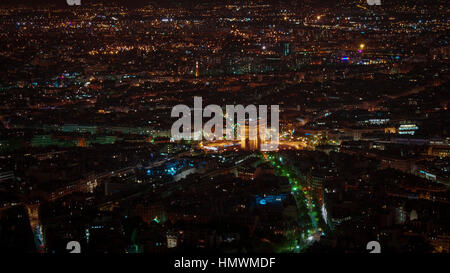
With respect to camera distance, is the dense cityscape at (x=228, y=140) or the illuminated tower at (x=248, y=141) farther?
the illuminated tower at (x=248, y=141)

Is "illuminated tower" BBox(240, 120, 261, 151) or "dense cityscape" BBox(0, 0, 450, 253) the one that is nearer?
"dense cityscape" BBox(0, 0, 450, 253)

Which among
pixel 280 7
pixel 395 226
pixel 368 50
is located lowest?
pixel 395 226

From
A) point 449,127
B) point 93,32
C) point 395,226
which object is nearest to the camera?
point 395,226

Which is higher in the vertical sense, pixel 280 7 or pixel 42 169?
pixel 280 7

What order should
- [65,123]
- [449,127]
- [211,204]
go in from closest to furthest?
[211,204], [449,127], [65,123]

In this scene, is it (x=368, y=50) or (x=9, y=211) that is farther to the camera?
(x=368, y=50)

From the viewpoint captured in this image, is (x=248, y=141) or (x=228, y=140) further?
(x=228, y=140)

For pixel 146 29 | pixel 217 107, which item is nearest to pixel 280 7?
pixel 146 29

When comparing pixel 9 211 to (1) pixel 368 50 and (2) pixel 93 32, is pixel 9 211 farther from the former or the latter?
(2) pixel 93 32
